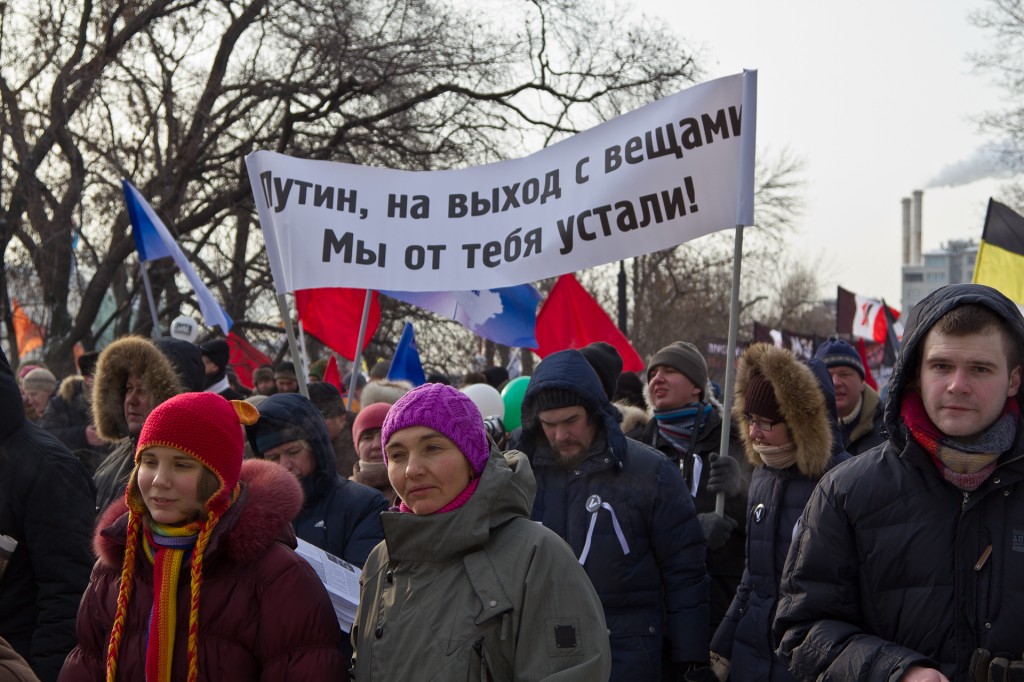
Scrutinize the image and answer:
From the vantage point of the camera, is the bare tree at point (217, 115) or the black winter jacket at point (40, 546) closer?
the black winter jacket at point (40, 546)

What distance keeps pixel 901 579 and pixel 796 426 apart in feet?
5.19

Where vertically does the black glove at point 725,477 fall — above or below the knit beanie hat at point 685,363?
below

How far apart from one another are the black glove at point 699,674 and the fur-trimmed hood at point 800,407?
0.78 metres

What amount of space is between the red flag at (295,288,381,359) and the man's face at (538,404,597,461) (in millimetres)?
3899

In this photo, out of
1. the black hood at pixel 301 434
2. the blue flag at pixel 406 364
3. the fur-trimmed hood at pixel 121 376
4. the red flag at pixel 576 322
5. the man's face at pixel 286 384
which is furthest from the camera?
the man's face at pixel 286 384

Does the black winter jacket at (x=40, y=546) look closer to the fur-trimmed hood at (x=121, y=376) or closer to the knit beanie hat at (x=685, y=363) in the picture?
the fur-trimmed hood at (x=121, y=376)

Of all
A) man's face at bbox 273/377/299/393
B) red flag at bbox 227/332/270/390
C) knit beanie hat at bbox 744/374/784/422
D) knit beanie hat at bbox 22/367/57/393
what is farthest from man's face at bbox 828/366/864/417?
red flag at bbox 227/332/270/390

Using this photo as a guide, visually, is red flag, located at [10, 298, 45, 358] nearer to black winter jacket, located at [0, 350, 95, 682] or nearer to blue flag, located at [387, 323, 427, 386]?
blue flag, located at [387, 323, 427, 386]

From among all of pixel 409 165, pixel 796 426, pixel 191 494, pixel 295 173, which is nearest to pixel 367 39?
pixel 409 165

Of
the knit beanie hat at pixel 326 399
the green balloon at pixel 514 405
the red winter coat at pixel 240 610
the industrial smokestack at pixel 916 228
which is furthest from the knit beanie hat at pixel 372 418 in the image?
the industrial smokestack at pixel 916 228

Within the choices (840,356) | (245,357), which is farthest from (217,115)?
(840,356)

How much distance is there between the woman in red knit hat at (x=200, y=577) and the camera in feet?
9.07

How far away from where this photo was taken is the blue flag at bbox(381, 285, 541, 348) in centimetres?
880

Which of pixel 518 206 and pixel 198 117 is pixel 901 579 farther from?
pixel 198 117
